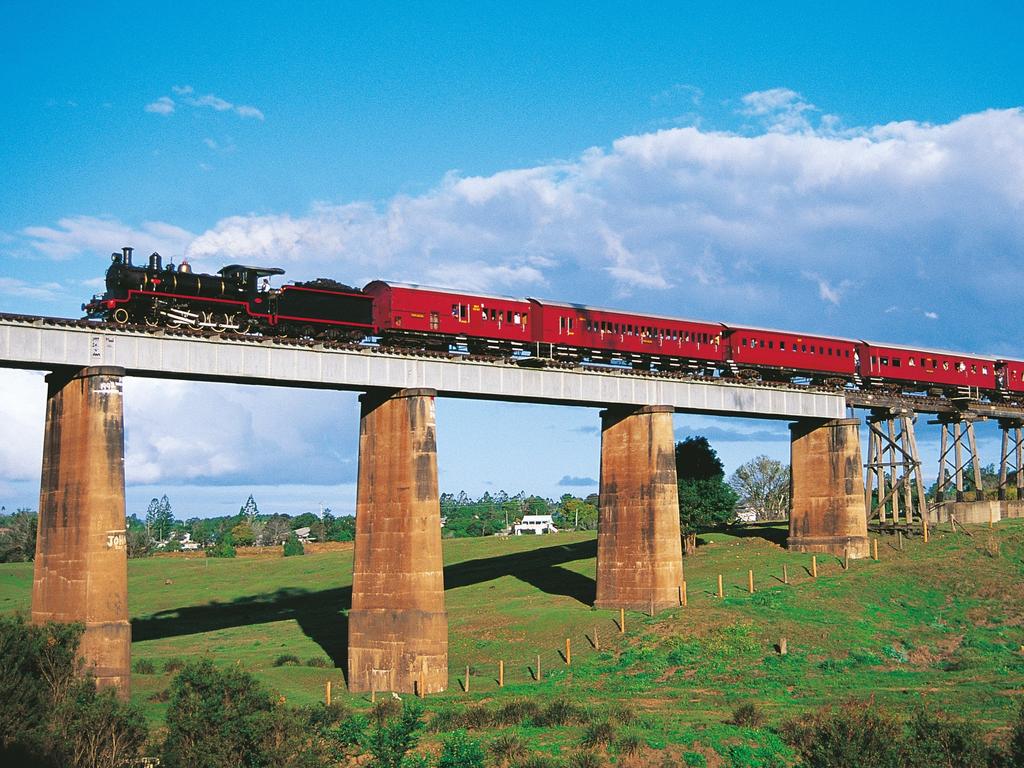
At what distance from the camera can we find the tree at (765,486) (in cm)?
12875

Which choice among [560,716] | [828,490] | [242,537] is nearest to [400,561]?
[560,716]

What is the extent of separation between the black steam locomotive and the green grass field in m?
14.0

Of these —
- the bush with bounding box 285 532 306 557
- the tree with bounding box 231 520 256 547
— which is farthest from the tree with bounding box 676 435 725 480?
the tree with bounding box 231 520 256 547

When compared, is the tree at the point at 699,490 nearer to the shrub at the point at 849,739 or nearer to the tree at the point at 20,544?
the shrub at the point at 849,739

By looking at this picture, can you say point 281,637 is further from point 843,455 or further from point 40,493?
point 843,455

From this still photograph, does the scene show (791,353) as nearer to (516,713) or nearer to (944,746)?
(516,713)

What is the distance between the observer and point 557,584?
67562mm

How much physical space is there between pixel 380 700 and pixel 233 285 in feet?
58.6

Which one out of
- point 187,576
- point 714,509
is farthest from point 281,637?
point 187,576

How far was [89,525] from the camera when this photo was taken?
126 feet

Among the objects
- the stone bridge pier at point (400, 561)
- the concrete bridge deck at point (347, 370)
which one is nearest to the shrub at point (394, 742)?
the stone bridge pier at point (400, 561)

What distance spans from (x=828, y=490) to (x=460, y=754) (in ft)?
132

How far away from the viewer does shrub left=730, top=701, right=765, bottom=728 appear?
33375 millimetres

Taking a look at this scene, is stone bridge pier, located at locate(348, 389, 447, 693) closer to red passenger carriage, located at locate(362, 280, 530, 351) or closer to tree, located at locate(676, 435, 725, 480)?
red passenger carriage, located at locate(362, 280, 530, 351)
